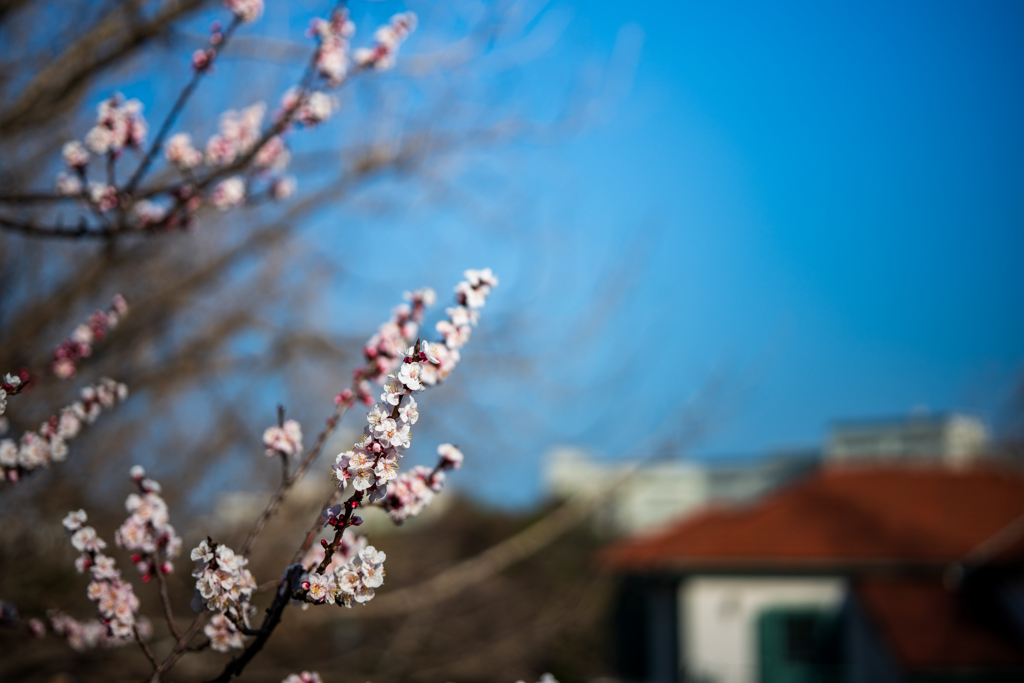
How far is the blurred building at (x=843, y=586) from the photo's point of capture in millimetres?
10781

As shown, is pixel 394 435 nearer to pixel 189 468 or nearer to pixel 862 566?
pixel 189 468

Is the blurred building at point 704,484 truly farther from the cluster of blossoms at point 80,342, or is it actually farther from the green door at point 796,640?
the cluster of blossoms at point 80,342

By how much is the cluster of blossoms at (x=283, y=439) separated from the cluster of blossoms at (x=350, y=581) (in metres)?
0.45

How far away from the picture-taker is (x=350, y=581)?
147 cm

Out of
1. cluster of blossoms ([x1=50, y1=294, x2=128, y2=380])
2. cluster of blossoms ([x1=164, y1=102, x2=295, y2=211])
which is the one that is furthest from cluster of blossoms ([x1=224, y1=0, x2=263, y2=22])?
cluster of blossoms ([x1=50, y1=294, x2=128, y2=380])

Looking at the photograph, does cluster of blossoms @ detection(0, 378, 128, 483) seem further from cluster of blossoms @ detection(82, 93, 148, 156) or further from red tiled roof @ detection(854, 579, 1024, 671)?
red tiled roof @ detection(854, 579, 1024, 671)

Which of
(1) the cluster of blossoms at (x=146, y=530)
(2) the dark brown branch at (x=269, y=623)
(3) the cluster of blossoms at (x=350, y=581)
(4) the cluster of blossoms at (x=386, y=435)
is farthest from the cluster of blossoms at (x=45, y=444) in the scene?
(4) the cluster of blossoms at (x=386, y=435)

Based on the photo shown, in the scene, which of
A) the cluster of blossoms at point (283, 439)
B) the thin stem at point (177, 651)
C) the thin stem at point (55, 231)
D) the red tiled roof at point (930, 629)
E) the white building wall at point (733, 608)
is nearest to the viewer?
the thin stem at point (177, 651)

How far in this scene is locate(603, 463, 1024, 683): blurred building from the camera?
35.4 ft

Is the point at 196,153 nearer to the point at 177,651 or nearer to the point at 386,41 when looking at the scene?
the point at 386,41

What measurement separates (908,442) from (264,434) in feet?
69.9

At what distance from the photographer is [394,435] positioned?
1316 millimetres

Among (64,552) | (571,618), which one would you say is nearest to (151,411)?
(64,552)

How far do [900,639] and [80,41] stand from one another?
11.0 metres
